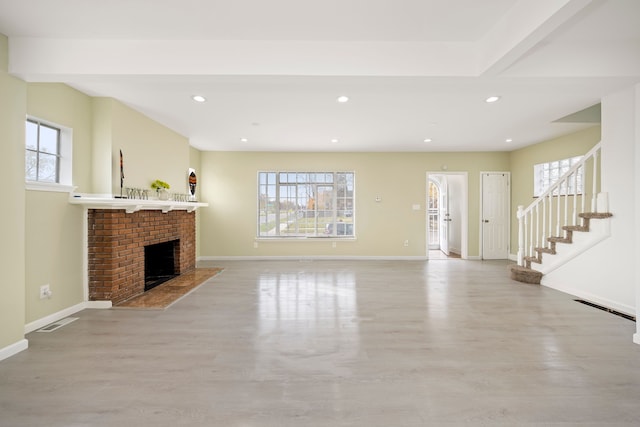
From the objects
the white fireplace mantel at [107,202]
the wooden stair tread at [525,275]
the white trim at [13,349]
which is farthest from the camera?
the wooden stair tread at [525,275]

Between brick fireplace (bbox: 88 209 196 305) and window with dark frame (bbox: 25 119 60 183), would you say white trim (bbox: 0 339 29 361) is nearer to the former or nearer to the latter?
brick fireplace (bbox: 88 209 196 305)

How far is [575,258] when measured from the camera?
4223 mm

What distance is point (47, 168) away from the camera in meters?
3.30

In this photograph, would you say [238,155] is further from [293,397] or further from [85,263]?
[293,397]

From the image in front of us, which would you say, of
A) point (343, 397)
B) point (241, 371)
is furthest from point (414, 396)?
point (241, 371)

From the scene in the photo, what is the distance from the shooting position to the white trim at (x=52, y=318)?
2.96 m

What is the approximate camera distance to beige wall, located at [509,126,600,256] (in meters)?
5.15

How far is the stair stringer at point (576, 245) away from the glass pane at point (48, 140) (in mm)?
6486

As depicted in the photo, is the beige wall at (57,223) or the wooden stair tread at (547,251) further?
the wooden stair tread at (547,251)

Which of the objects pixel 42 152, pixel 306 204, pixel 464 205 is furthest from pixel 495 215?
pixel 42 152

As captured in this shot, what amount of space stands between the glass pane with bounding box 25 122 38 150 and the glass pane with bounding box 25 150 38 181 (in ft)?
0.22

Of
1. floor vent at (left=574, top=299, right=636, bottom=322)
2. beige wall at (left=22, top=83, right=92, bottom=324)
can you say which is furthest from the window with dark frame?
floor vent at (left=574, top=299, right=636, bottom=322)

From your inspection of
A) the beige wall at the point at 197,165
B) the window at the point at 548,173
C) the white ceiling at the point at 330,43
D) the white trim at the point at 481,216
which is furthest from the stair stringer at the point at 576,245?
the beige wall at the point at 197,165

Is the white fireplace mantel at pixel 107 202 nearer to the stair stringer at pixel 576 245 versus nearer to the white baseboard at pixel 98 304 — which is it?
the white baseboard at pixel 98 304
